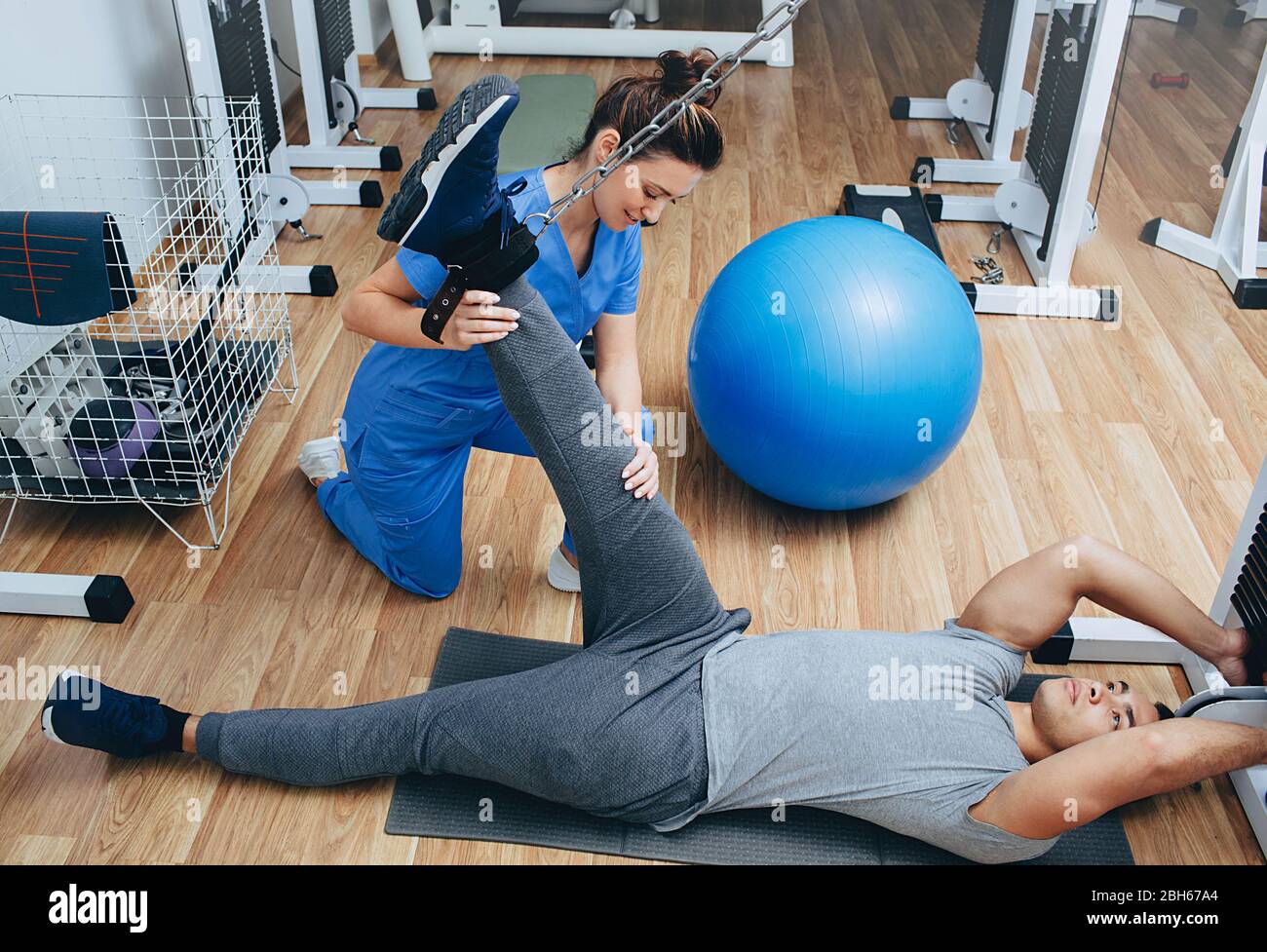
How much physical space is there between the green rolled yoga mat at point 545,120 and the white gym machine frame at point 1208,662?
1.98 meters

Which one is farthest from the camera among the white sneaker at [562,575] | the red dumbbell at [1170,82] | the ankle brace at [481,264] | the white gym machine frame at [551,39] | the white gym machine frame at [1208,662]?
the white gym machine frame at [551,39]

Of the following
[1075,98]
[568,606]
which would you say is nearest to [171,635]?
[568,606]

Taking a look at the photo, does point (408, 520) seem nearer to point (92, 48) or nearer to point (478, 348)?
point (478, 348)

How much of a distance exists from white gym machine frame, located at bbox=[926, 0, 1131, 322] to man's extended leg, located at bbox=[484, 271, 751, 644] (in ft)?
5.38

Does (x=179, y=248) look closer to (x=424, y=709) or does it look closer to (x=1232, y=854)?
(x=424, y=709)

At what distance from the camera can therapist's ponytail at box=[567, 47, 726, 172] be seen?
1.55 meters

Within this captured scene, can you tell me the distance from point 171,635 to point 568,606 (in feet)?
2.29

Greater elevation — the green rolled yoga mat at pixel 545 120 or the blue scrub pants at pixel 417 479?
the blue scrub pants at pixel 417 479

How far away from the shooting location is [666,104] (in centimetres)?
156

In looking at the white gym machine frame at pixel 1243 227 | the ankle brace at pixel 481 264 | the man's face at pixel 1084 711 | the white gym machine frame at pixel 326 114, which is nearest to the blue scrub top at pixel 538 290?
the ankle brace at pixel 481 264

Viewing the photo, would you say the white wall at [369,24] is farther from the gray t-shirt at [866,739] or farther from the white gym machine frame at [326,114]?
the gray t-shirt at [866,739]

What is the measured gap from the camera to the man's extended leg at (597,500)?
5.24 ft

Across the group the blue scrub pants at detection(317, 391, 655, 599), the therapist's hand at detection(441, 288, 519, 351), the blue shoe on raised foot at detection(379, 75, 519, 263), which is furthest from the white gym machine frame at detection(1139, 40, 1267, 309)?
the blue shoe on raised foot at detection(379, 75, 519, 263)

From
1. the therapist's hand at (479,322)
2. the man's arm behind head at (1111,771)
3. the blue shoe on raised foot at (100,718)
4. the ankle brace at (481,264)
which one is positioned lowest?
the blue shoe on raised foot at (100,718)
